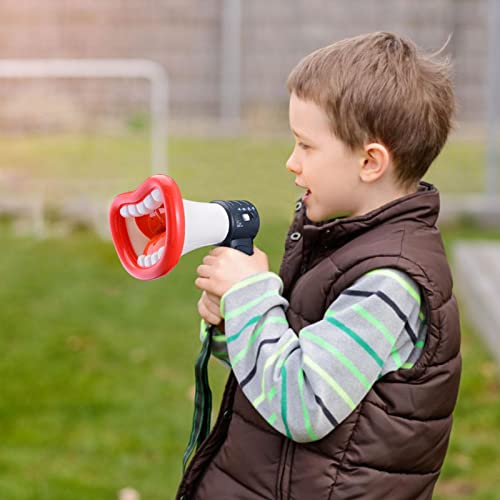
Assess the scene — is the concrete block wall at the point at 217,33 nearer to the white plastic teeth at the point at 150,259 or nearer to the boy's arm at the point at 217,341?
the boy's arm at the point at 217,341

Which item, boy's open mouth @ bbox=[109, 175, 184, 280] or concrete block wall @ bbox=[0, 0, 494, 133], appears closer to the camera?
boy's open mouth @ bbox=[109, 175, 184, 280]

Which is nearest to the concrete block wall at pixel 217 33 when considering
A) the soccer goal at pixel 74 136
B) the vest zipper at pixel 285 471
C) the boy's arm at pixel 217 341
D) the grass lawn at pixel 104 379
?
the soccer goal at pixel 74 136

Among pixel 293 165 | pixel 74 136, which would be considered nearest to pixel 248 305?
pixel 293 165

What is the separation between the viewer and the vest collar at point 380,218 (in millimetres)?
1554

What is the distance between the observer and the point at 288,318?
161 centimetres

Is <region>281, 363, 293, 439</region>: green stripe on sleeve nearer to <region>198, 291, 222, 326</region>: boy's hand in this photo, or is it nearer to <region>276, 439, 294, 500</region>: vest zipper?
<region>276, 439, 294, 500</region>: vest zipper

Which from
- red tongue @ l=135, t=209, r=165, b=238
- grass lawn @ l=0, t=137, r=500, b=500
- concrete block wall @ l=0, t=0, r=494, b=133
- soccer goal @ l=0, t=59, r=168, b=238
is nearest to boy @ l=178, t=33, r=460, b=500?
red tongue @ l=135, t=209, r=165, b=238

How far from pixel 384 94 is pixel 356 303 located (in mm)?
319

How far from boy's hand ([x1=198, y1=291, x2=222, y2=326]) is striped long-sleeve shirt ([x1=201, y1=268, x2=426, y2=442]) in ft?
0.31

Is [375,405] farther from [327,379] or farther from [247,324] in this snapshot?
[247,324]

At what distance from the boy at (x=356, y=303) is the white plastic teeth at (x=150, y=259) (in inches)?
3.8

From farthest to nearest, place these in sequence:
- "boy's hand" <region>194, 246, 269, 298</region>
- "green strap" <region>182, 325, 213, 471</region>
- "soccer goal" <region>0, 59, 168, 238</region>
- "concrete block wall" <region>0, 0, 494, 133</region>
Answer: "concrete block wall" <region>0, 0, 494, 133</region> < "soccer goal" <region>0, 59, 168, 238</region> < "green strap" <region>182, 325, 213, 471</region> < "boy's hand" <region>194, 246, 269, 298</region>

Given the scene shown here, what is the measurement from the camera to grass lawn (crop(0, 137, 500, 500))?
3525 mm

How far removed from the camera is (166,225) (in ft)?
4.90
